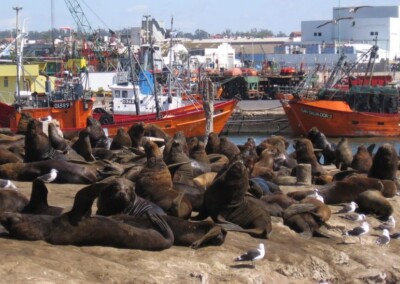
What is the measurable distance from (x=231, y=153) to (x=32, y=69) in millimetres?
31502

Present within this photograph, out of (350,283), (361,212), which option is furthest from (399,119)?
(350,283)

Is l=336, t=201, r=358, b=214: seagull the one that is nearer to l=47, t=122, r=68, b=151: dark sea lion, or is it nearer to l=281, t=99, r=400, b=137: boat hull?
l=47, t=122, r=68, b=151: dark sea lion

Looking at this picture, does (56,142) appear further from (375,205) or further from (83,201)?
(83,201)

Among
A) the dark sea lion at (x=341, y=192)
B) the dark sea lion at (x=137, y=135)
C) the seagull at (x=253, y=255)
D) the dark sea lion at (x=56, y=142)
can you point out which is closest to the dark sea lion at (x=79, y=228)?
the seagull at (x=253, y=255)

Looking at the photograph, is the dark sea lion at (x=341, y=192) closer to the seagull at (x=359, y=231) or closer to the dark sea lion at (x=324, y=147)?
the seagull at (x=359, y=231)

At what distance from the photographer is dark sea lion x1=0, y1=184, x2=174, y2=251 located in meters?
8.28

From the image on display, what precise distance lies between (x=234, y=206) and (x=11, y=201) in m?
2.37

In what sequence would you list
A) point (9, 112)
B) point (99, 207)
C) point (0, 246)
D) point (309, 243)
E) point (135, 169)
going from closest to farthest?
point (0, 246) → point (99, 207) → point (309, 243) → point (135, 169) → point (9, 112)

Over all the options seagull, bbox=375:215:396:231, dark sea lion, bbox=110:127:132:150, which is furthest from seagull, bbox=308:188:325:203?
dark sea lion, bbox=110:127:132:150

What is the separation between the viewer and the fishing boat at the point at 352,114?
40.5 meters

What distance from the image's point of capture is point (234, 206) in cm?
1014

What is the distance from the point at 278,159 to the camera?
53.0 ft

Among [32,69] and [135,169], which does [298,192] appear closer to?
[135,169]

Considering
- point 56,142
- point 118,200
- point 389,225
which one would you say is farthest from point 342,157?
point 118,200
